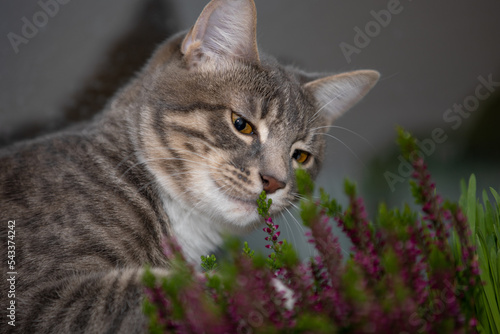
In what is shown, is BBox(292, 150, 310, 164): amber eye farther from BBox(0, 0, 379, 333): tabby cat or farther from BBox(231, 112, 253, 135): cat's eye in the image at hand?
BBox(231, 112, 253, 135): cat's eye

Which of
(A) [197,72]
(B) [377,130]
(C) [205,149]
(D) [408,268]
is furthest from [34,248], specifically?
(B) [377,130]

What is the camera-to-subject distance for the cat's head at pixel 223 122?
3.82ft

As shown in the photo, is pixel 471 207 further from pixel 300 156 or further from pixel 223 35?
pixel 223 35

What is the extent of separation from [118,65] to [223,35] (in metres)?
0.75

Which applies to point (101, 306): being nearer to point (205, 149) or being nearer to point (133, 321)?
point (133, 321)

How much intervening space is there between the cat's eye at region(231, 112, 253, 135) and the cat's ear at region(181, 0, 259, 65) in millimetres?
191

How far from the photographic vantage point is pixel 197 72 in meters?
1.31

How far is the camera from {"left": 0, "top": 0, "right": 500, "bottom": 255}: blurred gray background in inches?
70.0

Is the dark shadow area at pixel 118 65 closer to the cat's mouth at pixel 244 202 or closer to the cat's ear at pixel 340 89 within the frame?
the cat's ear at pixel 340 89

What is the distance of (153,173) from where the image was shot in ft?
4.09

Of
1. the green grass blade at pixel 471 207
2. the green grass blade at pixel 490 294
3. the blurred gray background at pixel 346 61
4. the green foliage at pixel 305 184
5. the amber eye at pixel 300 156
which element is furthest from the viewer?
the blurred gray background at pixel 346 61

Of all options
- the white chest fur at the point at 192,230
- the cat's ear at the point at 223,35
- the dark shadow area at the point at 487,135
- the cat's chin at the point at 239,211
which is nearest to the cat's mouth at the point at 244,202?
the cat's chin at the point at 239,211

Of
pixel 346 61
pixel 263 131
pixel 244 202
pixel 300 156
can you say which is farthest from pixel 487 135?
pixel 244 202

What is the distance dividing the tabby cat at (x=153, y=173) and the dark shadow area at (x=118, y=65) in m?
0.46
